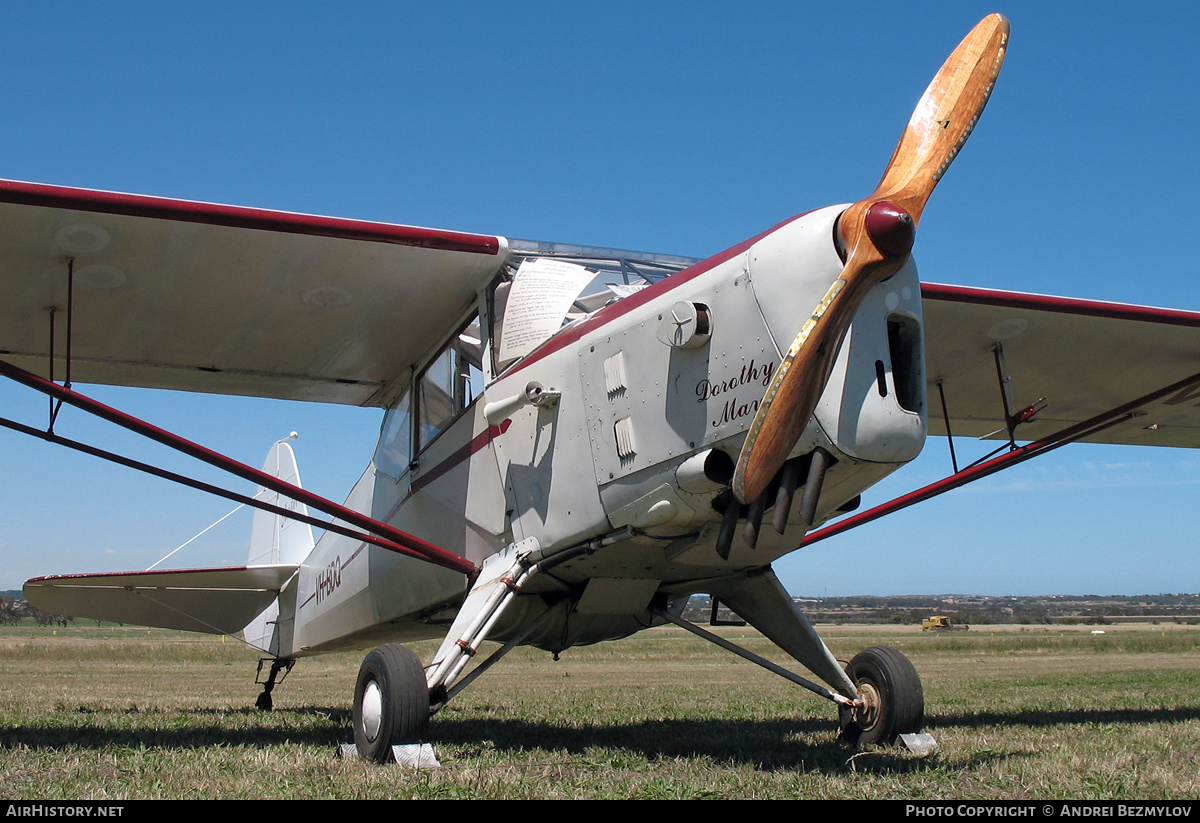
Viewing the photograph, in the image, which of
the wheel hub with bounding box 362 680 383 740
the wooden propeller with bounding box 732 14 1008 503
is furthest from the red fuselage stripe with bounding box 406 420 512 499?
the wooden propeller with bounding box 732 14 1008 503

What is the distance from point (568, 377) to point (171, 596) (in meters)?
6.31

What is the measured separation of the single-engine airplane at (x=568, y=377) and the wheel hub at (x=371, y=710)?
2 centimetres

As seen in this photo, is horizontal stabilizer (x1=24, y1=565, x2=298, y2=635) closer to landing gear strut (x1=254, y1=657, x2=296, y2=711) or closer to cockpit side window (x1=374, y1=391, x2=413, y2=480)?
landing gear strut (x1=254, y1=657, x2=296, y2=711)

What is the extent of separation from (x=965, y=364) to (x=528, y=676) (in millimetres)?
11235

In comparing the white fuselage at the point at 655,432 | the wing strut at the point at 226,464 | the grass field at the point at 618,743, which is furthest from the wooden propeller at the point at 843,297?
the wing strut at the point at 226,464

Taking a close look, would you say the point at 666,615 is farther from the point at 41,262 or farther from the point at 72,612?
the point at 72,612

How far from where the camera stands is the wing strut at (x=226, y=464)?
5684mm

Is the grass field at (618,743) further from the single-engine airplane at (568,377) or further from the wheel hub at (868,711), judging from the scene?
the single-engine airplane at (568,377)

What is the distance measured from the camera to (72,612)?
8.93 metres

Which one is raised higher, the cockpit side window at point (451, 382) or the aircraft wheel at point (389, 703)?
the cockpit side window at point (451, 382)

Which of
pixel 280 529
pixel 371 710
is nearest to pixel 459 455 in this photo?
pixel 371 710

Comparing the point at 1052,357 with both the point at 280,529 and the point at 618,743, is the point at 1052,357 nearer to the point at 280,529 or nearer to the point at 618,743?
the point at 618,743

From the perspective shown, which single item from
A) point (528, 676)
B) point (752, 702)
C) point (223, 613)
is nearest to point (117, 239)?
point (223, 613)

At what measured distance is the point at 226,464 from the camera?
6.10 metres
